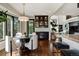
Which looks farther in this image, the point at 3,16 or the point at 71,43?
the point at 71,43

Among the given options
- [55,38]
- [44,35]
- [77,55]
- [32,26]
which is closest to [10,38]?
[32,26]

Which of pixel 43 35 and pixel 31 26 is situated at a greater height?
pixel 31 26

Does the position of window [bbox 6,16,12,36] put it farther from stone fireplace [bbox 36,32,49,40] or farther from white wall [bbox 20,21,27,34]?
stone fireplace [bbox 36,32,49,40]

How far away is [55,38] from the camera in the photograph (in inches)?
137

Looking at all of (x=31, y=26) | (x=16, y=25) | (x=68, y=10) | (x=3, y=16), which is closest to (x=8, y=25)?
(x=16, y=25)

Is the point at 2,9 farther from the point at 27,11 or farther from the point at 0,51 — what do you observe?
the point at 0,51

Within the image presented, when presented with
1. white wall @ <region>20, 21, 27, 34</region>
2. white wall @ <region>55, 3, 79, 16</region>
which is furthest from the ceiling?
white wall @ <region>20, 21, 27, 34</region>

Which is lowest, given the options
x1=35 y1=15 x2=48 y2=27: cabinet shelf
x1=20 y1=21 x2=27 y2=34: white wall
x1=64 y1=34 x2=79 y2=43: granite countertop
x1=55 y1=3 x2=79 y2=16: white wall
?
x1=64 y1=34 x2=79 y2=43: granite countertop

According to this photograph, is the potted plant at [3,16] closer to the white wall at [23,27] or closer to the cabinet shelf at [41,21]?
the white wall at [23,27]

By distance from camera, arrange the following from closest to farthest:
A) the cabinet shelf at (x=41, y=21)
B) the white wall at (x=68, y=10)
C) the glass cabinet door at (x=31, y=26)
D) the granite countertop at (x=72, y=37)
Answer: the white wall at (x=68, y=10) → the granite countertop at (x=72, y=37) → the glass cabinet door at (x=31, y=26) → the cabinet shelf at (x=41, y=21)

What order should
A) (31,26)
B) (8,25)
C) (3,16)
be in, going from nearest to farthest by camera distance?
(3,16) < (8,25) < (31,26)

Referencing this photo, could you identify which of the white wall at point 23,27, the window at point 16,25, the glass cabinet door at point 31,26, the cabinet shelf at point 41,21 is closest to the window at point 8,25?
the window at point 16,25

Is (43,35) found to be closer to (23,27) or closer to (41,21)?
(41,21)

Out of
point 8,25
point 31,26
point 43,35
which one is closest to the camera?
point 8,25
